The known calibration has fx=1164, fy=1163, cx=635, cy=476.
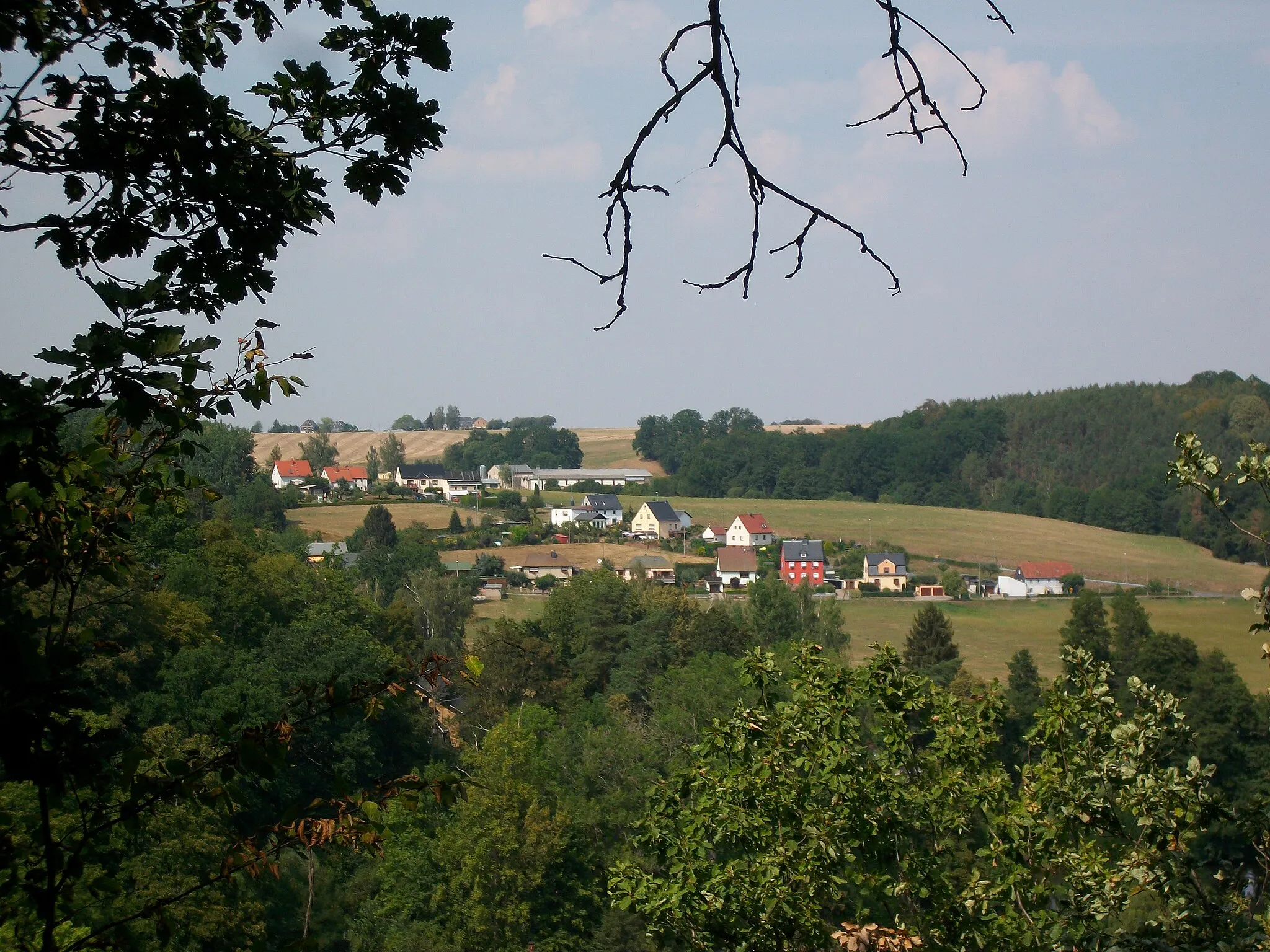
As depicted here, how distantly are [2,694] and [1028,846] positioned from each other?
5606 mm

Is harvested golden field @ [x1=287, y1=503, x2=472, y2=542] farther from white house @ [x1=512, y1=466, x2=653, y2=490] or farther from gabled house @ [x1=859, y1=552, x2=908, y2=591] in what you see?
gabled house @ [x1=859, y1=552, x2=908, y2=591]

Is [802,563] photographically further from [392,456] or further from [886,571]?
[392,456]

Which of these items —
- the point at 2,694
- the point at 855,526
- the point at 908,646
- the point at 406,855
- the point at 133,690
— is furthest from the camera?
the point at 855,526

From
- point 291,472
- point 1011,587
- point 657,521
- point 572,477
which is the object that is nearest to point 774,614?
point 1011,587

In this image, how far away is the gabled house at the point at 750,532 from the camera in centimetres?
7412

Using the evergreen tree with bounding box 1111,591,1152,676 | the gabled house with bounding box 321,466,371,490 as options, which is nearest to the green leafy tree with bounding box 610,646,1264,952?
the evergreen tree with bounding box 1111,591,1152,676

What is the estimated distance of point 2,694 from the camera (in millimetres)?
2404

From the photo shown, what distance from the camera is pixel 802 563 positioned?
6594cm

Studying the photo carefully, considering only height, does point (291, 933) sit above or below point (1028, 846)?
below

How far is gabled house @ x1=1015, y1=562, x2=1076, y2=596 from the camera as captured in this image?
201 ft

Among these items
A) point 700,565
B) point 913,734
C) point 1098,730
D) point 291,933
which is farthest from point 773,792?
point 700,565

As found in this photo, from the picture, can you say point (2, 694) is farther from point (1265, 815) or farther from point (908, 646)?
point (908, 646)

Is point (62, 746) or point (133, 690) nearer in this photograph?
point (62, 746)

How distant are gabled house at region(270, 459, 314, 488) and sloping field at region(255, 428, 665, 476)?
2.31 m
